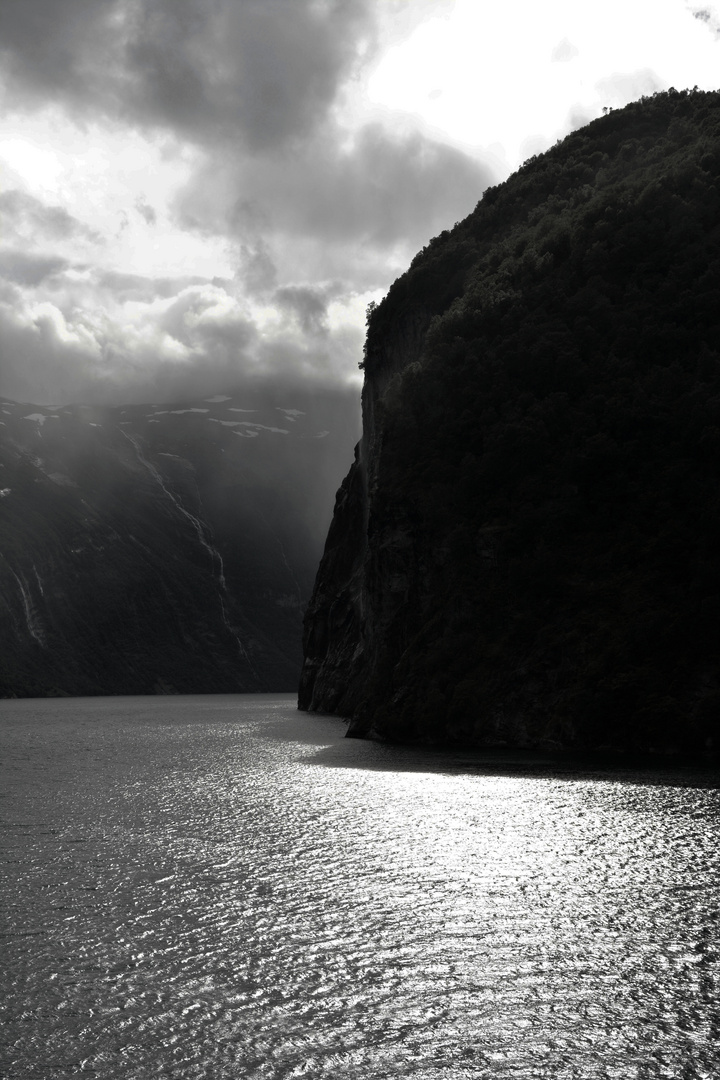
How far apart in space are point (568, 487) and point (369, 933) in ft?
171

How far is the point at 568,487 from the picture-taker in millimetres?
69938

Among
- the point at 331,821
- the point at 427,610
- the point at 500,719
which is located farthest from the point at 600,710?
the point at 331,821

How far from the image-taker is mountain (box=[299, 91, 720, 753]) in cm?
5997

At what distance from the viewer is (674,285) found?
76.1m

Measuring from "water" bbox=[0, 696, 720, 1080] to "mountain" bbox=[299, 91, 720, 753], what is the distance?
55.1 ft

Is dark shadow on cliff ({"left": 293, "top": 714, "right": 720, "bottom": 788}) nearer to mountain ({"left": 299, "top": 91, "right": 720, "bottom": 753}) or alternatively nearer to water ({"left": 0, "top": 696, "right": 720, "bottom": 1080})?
water ({"left": 0, "top": 696, "right": 720, "bottom": 1080})

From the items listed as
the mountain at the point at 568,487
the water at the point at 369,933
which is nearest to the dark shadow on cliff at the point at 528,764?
the water at the point at 369,933

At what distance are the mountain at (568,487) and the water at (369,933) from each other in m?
16.8

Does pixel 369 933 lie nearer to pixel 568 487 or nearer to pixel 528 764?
pixel 528 764

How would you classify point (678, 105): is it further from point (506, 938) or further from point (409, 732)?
point (506, 938)

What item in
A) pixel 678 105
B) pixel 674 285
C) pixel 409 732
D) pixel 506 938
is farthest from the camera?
pixel 678 105

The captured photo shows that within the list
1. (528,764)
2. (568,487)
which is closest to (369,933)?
(528,764)

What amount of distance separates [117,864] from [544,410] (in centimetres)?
5469

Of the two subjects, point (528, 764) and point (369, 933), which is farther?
point (528, 764)
